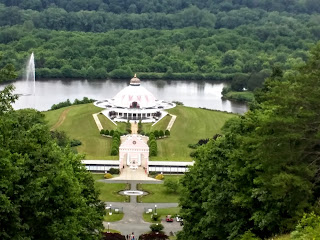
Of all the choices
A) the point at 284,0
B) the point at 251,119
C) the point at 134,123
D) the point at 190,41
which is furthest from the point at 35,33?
the point at 251,119

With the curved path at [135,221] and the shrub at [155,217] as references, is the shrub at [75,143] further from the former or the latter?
the shrub at [155,217]

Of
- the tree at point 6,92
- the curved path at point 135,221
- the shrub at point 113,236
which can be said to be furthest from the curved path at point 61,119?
the tree at point 6,92

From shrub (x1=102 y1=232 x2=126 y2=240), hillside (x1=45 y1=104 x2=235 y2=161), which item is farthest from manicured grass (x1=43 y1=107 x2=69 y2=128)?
shrub (x1=102 y1=232 x2=126 y2=240)

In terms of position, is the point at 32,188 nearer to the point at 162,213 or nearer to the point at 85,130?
the point at 162,213

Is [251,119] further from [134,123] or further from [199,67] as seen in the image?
[199,67]

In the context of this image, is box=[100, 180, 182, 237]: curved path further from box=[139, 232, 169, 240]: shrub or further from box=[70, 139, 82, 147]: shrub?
A: box=[70, 139, 82, 147]: shrub

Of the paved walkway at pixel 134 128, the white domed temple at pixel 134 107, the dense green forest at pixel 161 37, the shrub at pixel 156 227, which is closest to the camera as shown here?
the shrub at pixel 156 227
